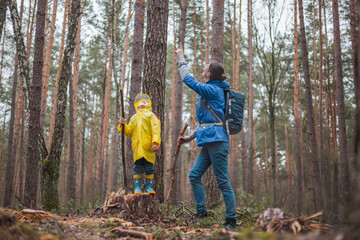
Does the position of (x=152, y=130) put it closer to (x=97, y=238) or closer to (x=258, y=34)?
(x=97, y=238)

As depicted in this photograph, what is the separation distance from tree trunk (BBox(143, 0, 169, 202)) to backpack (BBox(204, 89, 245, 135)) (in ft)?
6.03

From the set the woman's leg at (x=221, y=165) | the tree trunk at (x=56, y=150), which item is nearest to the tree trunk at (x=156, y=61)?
the woman's leg at (x=221, y=165)

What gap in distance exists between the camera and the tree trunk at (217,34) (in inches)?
245

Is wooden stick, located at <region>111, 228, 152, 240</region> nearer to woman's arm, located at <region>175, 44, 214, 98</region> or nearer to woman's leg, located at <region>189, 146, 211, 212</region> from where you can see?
woman's leg, located at <region>189, 146, 211, 212</region>

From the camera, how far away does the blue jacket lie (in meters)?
3.37

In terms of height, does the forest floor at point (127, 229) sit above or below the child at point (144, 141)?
below

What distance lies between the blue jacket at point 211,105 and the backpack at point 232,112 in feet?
0.24

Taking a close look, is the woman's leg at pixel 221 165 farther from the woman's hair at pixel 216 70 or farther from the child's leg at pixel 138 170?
the child's leg at pixel 138 170

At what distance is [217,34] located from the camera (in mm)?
6230

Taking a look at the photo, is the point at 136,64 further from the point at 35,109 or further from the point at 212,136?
the point at 212,136

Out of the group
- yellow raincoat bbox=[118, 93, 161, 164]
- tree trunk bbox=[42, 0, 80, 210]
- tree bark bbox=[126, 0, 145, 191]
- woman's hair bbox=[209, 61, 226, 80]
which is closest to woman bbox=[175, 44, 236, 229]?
woman's hair bbox=[209, 61, 226, 80]

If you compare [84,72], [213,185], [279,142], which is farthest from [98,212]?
[279,142]

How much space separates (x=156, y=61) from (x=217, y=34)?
1809 mm

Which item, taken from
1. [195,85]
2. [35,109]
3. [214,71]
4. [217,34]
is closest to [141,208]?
[195,85]
